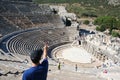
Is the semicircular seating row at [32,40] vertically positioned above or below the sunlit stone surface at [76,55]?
above

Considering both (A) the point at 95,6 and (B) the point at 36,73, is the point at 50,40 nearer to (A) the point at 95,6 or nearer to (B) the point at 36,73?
(B) the point at 36,73

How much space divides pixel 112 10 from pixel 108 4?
582 inches

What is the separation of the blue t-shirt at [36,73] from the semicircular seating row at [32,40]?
28754 millimetres

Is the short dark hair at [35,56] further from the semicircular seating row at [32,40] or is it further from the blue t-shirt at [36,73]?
the semicircular seating row at [32,40]

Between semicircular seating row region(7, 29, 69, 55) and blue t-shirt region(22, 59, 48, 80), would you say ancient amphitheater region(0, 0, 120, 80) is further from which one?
blue t-shirt region(22, 59, 48, 80)

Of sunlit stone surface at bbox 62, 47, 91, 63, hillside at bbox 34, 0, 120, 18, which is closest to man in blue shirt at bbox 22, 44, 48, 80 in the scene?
sunlit stone surface at bbox 62, 47, 91, 63

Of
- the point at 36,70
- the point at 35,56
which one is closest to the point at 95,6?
the point at 35,56

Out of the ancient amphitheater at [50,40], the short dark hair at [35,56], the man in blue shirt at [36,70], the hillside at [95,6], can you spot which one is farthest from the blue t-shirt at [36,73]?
the hillside at [95,6]

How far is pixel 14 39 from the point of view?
41.0 metres

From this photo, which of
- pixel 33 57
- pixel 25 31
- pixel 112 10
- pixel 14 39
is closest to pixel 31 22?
pixel 25 31

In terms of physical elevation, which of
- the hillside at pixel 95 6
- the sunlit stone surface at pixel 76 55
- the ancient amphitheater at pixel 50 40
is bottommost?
the sunlit stone surface at pixel 76 55

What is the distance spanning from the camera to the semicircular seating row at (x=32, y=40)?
37.3 m

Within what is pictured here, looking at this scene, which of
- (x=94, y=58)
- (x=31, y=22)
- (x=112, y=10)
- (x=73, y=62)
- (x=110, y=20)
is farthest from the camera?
(x=112, y=10)

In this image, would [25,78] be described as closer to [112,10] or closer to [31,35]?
[31,35]
